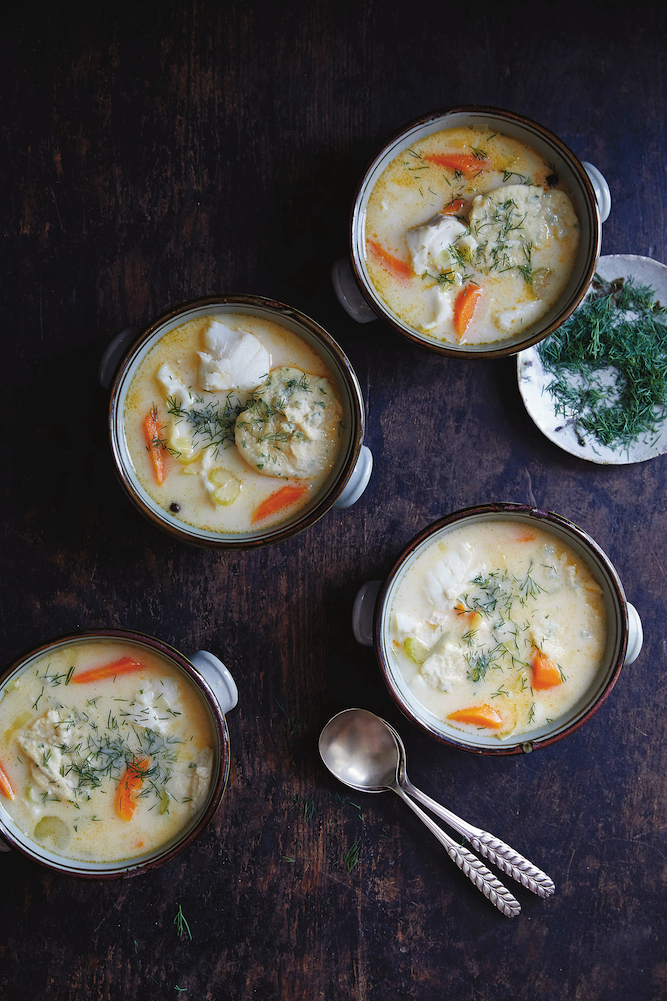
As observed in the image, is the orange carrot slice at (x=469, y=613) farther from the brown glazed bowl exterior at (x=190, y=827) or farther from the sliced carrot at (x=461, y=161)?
the sliced carrot at (x=461, y=161)

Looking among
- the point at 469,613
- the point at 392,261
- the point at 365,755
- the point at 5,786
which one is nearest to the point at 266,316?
the point at 392,261

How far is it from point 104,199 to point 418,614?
76.0 inches

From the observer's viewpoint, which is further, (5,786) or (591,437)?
(591,437)

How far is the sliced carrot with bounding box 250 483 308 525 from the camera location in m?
2.39

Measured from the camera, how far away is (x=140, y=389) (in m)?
2.36

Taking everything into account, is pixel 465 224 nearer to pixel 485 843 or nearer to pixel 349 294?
pixel 349 294

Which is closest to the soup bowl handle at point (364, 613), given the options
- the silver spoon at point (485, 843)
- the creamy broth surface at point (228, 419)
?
the silver spoon at point (485, 843)

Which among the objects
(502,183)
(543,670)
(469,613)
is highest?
(502,183)

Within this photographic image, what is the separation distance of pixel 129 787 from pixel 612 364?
2271 millimetres

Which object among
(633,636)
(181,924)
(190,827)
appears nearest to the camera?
(190,827)

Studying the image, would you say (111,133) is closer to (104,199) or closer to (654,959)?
(104,199)

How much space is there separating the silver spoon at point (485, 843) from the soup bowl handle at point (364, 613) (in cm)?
34

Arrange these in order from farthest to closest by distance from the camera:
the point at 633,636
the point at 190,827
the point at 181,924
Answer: the point at 181,924, the point at 633,636, the point at 190,827

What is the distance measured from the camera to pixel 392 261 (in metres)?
2.47
